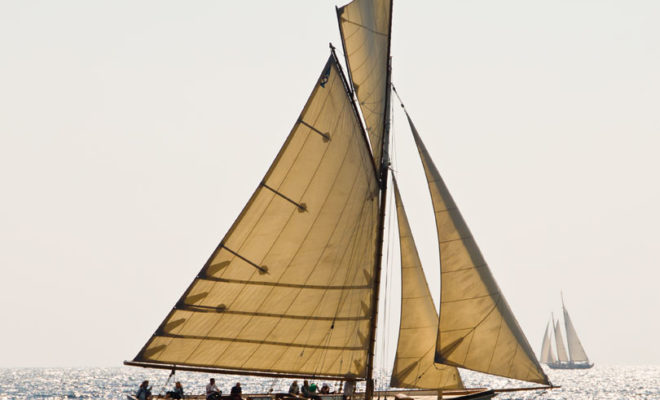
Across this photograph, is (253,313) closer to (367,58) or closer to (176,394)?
(176,394)

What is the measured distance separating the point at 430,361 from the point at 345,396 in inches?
141

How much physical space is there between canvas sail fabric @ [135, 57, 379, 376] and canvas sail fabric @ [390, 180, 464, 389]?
164 centimetres

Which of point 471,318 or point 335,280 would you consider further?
point 335,280

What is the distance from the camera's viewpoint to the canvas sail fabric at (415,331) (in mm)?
36750

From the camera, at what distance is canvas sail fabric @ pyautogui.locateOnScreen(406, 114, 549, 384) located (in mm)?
34375

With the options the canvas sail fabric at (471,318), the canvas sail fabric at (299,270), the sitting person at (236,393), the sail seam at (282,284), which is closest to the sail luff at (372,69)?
the canvas sail fabric at (299,270)

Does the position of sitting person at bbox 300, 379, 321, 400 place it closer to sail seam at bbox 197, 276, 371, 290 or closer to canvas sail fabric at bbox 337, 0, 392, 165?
sail seam at bbox 197, 276, 371, 290

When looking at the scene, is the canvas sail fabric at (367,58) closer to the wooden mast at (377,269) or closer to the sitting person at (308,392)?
the wooden mast at (377,269)

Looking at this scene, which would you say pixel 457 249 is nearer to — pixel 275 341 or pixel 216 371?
pixel 275 341

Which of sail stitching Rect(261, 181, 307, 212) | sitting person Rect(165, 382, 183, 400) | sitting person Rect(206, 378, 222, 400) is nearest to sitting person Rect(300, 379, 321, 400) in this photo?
sitting person Rect(206, 378, 222, 400)

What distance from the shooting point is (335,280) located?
1396 inches

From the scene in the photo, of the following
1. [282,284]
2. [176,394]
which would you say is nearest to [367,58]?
[282,284]

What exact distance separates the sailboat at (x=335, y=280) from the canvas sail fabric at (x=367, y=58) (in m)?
0.04

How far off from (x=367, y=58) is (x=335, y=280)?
28.6ft
